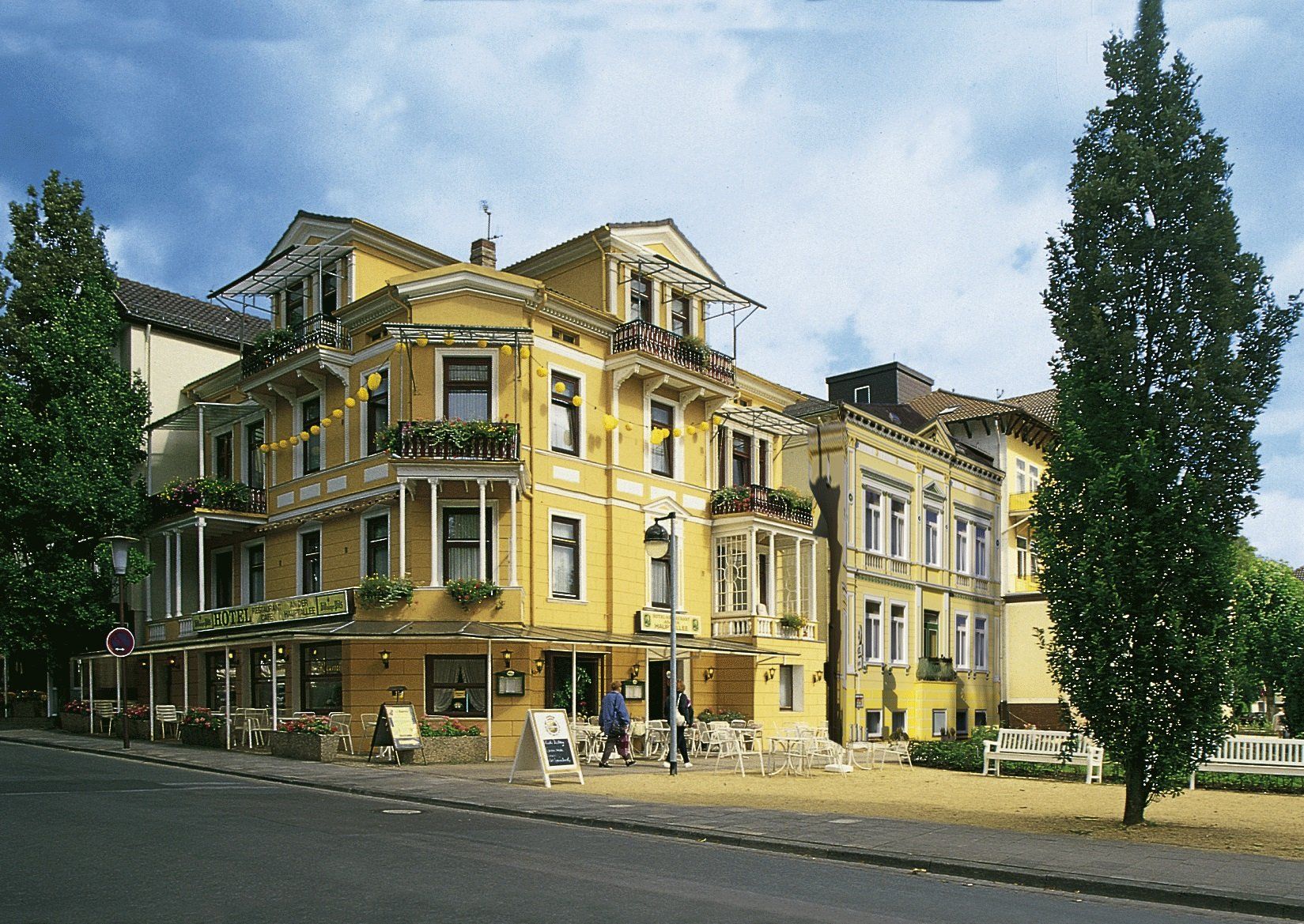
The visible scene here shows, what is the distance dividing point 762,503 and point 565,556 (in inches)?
281

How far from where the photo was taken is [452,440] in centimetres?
2689

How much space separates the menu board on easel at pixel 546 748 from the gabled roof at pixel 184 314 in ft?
74.1

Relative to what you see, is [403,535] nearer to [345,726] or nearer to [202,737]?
[345,726]

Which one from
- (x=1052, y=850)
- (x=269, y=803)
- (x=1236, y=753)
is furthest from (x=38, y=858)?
(x=1236, y=753)

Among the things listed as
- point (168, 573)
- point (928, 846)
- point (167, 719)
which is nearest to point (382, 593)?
point (167, 719)

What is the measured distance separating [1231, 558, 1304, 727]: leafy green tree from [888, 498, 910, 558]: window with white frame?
36.6ft

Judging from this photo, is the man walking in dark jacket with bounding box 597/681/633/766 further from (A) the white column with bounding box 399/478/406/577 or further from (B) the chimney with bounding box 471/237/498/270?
(B) the chimney with bounding box 471/237/498/270

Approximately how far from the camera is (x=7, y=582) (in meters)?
32.3

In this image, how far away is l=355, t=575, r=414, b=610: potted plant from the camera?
1043 inches

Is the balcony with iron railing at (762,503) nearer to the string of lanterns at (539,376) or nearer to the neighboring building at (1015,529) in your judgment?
the string of lanterns at (539,376)

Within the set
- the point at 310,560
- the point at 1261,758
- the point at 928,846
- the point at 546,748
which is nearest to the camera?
the point at 928,846

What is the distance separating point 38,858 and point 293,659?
1977 centimetres

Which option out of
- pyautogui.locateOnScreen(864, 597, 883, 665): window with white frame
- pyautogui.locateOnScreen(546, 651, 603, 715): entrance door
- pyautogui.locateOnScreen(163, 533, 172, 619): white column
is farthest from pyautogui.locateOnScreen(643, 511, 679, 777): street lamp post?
pyautogui.locateOnScreen(163, 533, 172, 619): white column

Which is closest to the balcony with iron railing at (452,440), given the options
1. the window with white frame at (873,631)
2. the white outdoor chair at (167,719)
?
the white outdoor chair at (167,719)
